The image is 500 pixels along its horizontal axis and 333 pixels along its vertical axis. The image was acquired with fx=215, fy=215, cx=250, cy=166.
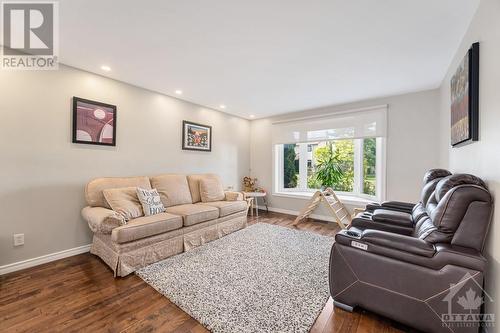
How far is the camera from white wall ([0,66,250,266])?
2.30 meters

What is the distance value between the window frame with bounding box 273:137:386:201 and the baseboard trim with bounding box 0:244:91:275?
3748 millimetres

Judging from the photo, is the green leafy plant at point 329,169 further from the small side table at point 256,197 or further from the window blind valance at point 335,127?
the small side table at point 256,197

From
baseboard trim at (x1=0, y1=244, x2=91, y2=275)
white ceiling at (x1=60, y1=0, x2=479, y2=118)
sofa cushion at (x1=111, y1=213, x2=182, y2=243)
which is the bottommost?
baseboard trim at (x1=0, y1=244, x2=91, y2=275)

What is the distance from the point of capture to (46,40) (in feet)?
7.07

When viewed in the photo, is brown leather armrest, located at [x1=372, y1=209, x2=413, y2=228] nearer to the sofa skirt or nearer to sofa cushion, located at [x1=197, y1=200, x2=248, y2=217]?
sofa cushion, located at [x1=197, y1=200, x2=248, y2=217]

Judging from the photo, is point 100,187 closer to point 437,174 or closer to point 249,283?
point 249,283

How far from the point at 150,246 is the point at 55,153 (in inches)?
63.9

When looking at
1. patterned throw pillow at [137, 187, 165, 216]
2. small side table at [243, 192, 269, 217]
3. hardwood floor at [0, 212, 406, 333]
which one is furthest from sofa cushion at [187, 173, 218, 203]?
hardwood floor at [0, 212, 406, 333]

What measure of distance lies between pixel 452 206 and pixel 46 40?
377 cm

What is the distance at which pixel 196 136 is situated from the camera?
4.25 meters

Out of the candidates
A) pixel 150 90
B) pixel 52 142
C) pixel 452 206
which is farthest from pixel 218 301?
pixel 150 90

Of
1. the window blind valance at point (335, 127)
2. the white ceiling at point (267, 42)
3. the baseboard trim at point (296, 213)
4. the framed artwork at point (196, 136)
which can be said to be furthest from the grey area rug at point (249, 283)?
the white ceiling at point (267, 42)

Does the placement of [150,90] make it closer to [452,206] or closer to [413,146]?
[452,206]

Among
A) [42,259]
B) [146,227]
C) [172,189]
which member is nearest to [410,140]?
[172,189]
